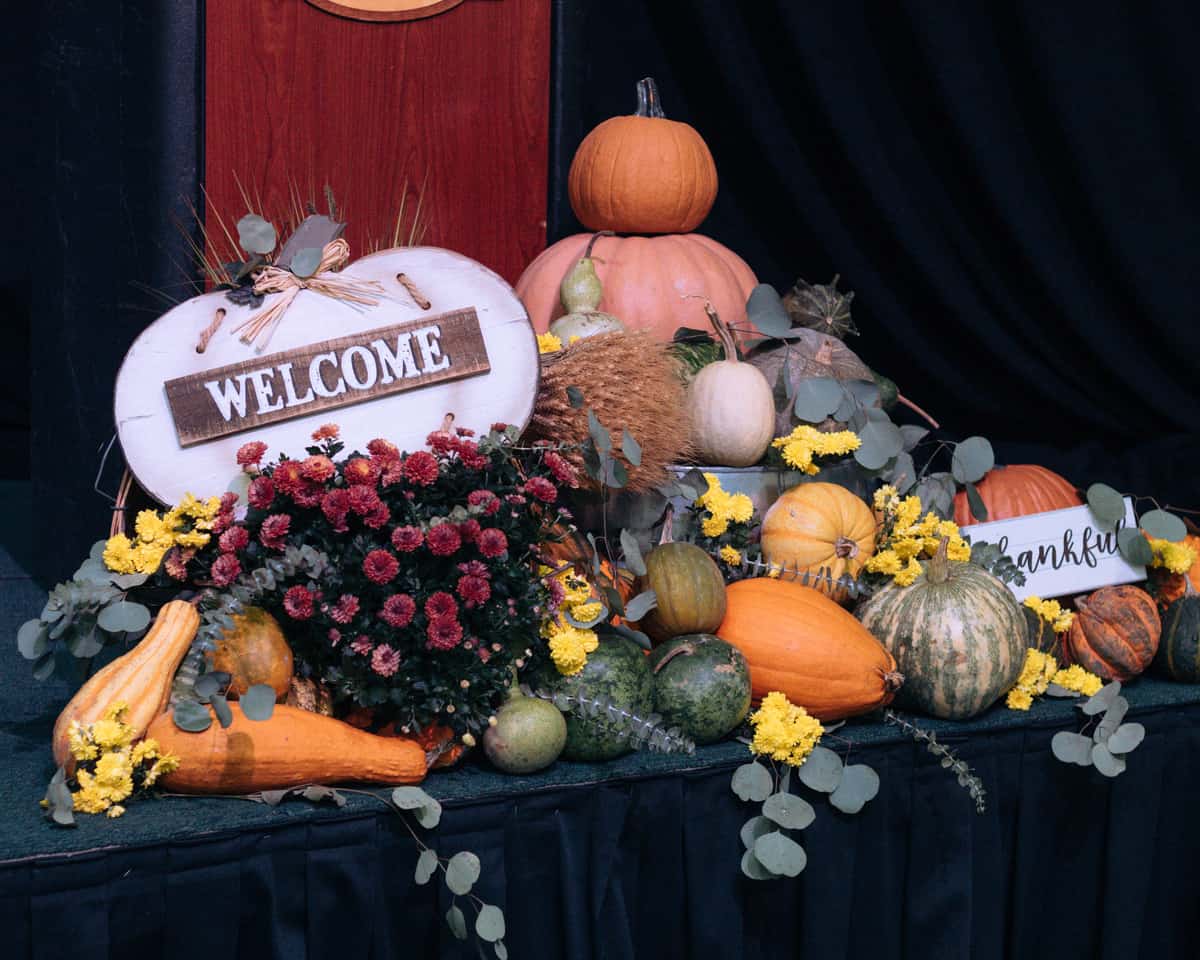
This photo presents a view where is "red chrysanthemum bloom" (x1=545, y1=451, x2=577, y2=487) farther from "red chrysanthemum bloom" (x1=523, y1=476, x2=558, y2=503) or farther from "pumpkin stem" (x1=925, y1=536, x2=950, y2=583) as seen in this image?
"pumpkin stem" (x1=925, y1=536, x2=950, y2=583)

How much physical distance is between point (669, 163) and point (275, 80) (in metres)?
0.68

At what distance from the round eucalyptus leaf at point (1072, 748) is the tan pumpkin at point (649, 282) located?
0.81 metres

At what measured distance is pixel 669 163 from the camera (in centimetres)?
220

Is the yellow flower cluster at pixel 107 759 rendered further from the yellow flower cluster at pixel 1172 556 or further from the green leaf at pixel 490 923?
the yellow flower cluster at pixel 1172 556

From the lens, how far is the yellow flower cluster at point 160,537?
142cm

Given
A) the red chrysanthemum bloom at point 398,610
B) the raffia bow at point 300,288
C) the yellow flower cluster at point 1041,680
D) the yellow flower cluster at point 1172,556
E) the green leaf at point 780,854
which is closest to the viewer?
the red chrysanthemum bloom at point 398,610

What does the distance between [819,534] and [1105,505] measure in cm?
46

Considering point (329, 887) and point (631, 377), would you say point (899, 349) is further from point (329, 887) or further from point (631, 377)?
point (329, 887)

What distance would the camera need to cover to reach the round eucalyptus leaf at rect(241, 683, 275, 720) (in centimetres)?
130

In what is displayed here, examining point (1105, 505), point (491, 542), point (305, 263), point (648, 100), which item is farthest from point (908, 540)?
point (648, 100)

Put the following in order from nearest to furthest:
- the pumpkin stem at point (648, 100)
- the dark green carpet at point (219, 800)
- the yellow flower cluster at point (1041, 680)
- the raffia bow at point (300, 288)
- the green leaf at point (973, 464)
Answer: the dark green carpet at point (219, 800) → the raffia bow at point (300, 288) → the yellow flower cluster at point (1041, 680) → the green leaf at point (973, 464) → the pumpkin stem at point (648, 100)

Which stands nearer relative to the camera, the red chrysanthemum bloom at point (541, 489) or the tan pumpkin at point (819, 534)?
the red chrysanthemum bloom at point (541, 489)

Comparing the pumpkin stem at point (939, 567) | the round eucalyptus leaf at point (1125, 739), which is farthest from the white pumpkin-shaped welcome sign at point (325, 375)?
the round eucalyptus leaf at point (1125, 739)

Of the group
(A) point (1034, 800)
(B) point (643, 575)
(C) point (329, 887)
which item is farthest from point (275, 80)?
(A) point (1034, 800)
